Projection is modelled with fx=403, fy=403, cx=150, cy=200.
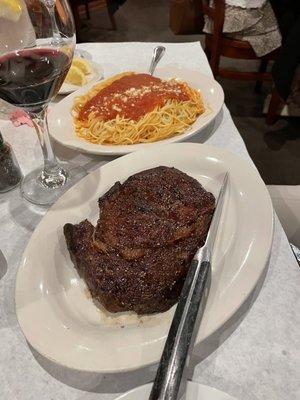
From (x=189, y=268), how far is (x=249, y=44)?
6.77 ft

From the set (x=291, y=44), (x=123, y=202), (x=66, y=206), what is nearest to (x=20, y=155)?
(x=66, y=206)

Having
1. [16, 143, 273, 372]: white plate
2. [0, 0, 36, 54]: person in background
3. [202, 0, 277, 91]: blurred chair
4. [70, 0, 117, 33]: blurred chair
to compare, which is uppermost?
[0, 0, 36, 54]: person in background

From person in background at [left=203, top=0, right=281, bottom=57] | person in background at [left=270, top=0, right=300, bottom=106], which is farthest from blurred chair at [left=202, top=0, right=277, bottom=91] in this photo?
person in background at [left=270, top=0, right=300, bottom=106]

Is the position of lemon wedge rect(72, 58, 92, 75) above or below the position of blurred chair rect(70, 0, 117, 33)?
above

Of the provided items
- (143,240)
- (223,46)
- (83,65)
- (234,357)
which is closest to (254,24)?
(223,46)

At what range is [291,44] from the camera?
7.35 feet

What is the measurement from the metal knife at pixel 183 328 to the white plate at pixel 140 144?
42cm

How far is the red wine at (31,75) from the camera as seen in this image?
862 mm

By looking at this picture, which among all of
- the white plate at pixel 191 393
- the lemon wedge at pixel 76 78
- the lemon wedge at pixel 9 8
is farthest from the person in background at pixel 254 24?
the white plate at pixel 191 393

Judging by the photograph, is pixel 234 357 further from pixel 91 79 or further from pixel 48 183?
pixel 91 79

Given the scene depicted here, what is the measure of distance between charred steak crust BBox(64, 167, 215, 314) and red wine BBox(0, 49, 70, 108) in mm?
265

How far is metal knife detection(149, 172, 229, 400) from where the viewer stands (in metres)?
0.56

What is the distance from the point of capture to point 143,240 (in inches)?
30.4

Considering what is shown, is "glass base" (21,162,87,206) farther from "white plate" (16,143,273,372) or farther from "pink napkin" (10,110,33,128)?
"pink napkin" (10,110,33,128)
